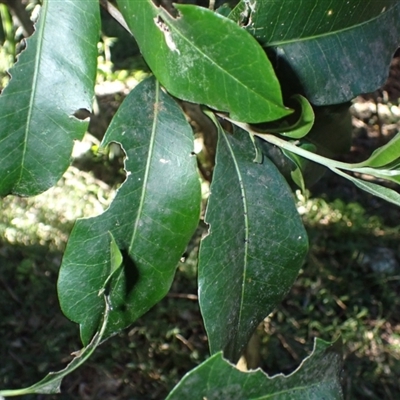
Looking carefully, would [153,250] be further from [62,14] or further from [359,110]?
[359,110]

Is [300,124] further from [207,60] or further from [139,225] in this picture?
[139,225]

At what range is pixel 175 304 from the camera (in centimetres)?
268

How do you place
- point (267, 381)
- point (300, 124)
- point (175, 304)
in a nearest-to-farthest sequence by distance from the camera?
1. point (267, 381)
2. point (300, 124)
3. point (175, 304)

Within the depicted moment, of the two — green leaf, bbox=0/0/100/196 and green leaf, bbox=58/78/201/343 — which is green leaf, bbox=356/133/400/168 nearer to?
green leaf, bbox=58/78/201/343

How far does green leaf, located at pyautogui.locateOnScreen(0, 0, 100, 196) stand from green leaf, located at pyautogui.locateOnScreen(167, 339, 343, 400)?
0.39 metres

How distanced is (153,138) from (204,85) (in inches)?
6.8

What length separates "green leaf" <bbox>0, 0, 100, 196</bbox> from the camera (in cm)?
75

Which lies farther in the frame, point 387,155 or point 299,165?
point 299,165

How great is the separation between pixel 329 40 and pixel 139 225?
370 mm

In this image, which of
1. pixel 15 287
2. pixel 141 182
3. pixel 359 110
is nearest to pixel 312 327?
pixel 15 287

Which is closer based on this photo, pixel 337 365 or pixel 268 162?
pixel 337 365

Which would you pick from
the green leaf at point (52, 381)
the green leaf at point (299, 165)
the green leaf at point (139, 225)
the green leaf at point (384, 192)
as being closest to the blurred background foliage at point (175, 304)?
the green leaf at point (299, 165)

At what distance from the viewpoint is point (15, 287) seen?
2729 millimetres

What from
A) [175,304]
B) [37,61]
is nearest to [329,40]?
[37,61]
